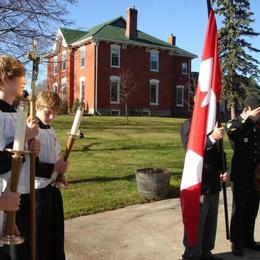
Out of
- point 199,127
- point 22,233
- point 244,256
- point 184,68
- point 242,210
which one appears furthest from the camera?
point 184,68

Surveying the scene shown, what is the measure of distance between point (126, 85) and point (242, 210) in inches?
1487

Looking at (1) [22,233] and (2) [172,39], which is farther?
(2) [172,39]

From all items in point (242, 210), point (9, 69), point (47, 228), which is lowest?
point (242, 210)

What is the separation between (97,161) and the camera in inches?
521

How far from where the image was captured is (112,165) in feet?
40.8

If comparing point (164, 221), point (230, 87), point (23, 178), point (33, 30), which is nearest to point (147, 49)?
point (230, 87)

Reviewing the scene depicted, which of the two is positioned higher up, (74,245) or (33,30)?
(33,30)

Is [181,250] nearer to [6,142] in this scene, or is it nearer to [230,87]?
[6,142]

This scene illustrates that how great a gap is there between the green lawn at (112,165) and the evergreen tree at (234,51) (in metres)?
23.8

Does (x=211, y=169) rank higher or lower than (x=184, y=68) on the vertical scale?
lower

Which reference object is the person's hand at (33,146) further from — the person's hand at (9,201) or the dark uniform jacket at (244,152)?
the dark uniform jacket at (244,152)

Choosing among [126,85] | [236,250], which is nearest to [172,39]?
[126,85]

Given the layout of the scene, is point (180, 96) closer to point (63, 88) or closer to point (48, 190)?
point (63, 88)

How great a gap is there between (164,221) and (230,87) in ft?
127
